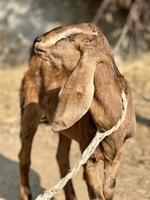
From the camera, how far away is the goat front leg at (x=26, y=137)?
6446 mm

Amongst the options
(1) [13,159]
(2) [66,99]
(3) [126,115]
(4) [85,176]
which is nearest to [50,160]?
(1) [13,159]

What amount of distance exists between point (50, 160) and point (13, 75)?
3.31 meters

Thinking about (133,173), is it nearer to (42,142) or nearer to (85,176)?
(42,142)

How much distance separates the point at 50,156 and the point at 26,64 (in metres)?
3.65

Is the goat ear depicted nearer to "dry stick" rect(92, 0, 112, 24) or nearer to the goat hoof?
the goat hoof

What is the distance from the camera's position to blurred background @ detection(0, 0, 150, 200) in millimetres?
7492

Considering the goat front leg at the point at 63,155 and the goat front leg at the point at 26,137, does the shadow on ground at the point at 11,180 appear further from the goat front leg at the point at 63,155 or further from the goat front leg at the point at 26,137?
the goat front leg at the point at 63,155

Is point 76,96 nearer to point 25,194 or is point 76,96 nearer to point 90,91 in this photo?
point 90,91

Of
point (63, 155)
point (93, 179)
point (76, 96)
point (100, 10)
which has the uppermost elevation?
point (76, 96)

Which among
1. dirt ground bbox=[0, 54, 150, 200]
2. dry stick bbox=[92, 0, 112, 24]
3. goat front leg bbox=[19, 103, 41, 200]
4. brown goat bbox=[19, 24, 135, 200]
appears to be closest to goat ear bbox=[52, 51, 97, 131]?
brown goat bbox=[19, 24, 135, 200]

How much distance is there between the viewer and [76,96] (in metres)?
4.27

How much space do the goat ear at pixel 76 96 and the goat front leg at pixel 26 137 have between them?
2092 mm

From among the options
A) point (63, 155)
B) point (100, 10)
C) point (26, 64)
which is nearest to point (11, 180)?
point (63, 155)

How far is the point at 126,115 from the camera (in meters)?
4.96
